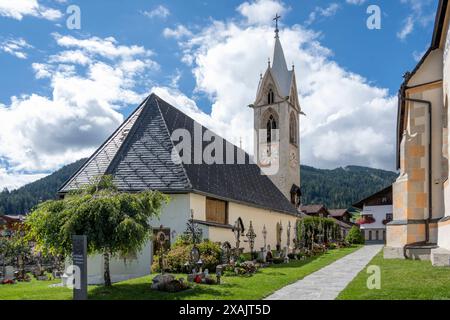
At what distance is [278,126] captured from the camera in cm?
6153

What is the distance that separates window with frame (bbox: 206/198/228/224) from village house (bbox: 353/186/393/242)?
44.2 metres

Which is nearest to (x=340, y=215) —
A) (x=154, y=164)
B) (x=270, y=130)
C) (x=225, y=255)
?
(x=270, y=130)

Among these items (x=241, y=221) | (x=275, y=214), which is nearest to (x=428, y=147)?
(x=241, y=221)

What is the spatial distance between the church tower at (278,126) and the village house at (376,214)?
42.8ft

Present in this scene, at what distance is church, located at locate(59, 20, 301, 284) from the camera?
2392cm

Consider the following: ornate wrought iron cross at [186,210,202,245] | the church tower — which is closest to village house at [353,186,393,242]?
the church tower

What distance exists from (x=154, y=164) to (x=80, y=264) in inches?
501

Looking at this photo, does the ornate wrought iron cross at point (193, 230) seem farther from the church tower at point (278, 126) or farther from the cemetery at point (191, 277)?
the church tower at point (278, 126)

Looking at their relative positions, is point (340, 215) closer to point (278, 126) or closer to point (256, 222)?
point (278, 126)

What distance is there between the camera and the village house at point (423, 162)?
1814cm
